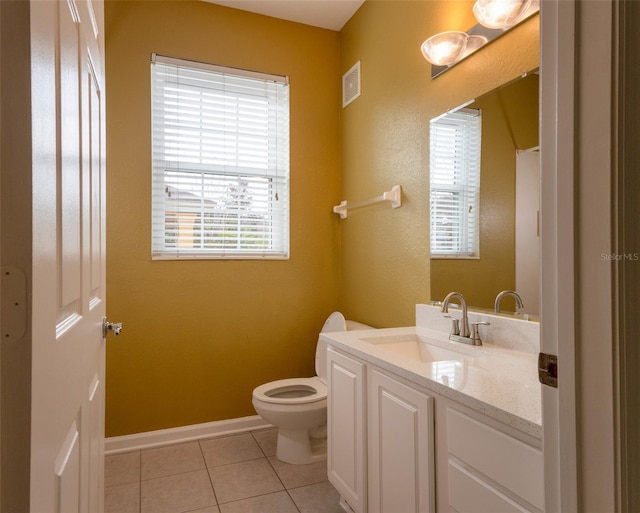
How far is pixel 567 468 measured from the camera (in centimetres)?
64

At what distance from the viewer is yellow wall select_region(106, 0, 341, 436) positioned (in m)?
2.43

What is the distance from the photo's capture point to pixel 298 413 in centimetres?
213

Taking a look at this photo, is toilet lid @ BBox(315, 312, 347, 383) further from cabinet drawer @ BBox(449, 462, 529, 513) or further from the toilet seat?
cabinet drawer @ BBox(449, 462, 529, 513)

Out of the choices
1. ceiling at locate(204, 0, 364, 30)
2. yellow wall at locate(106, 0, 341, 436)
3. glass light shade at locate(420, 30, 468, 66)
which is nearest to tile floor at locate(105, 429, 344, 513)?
yellow wall at locate(106, 0, 341, 436)

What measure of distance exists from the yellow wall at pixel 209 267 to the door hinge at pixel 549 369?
220cm

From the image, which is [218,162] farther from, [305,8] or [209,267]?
[305,8]

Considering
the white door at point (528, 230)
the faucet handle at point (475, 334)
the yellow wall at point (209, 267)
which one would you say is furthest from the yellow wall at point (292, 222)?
the white door at point (528, 230)

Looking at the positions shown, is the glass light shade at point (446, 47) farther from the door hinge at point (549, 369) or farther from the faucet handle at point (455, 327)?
the door hinge at point (549, 369)

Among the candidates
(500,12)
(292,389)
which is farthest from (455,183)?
(292,389)

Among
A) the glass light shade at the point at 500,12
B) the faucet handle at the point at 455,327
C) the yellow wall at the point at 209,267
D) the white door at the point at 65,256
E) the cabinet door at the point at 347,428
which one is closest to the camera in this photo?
the white door at the point at 65,256

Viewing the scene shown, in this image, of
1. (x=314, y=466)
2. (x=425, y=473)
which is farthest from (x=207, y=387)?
(x=425, y=473)

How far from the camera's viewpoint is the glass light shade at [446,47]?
1.68 m

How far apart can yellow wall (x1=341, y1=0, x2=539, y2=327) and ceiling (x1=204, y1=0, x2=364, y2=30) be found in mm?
84

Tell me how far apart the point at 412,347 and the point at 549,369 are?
3.68 feet
